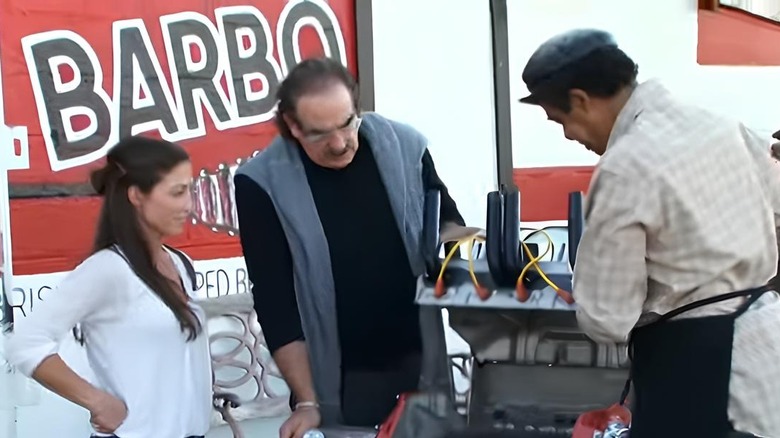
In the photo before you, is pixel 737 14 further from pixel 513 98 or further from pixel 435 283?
pixel 435 283

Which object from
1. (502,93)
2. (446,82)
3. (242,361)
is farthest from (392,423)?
(502,93)

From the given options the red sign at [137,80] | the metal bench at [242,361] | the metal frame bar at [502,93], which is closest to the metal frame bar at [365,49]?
the red sign at [137,80]

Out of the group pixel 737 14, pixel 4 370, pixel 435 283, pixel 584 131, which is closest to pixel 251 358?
pixel 4 370

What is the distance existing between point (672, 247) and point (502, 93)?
109 inches

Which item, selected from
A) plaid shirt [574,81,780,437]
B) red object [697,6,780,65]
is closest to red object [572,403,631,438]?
plaid shirt [574,81,780,437]

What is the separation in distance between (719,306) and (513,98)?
2785 millimetres

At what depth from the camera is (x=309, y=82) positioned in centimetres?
204

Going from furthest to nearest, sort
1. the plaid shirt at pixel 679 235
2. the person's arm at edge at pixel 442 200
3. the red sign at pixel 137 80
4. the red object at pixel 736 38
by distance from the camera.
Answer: the red object at pixel 736 38 < the red sign at pixel 137 80 < the person's arm at edge at pixel 442 200 < the plaid shirt at pixel 679 235

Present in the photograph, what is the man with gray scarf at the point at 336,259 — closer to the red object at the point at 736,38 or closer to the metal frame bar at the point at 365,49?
the metal frame bar at the point at 365,49

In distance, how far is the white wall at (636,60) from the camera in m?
4.31

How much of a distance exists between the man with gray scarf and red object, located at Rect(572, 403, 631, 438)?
471mm

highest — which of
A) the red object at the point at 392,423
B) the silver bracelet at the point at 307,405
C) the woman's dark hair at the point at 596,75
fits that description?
the woman's dark hair at the point at 596,75

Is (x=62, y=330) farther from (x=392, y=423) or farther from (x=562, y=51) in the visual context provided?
(x=562, y=51)

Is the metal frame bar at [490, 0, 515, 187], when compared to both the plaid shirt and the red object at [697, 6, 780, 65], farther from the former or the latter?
the plaid shirt
